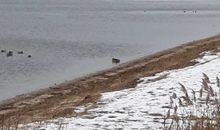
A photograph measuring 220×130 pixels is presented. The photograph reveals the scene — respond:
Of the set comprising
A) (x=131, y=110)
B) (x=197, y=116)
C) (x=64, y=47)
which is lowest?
(x=197, y=116)

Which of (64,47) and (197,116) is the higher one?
(64,47)

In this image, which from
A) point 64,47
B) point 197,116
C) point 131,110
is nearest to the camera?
point 197,116

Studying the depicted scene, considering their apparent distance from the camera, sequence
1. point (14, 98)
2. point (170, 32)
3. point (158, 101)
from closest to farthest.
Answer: point (158, 101) → point (14, 98) → point (170, 32)

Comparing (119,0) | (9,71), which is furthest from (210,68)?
(119,0)

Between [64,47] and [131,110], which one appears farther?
[64,47]

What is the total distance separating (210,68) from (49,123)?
709 cm

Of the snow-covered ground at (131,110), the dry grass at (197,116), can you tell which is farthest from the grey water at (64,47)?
the dry grass at (197,116)

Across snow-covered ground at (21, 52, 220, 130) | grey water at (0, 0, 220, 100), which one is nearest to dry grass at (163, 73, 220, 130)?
snow-covered ground at (21, 52, 220, 130)

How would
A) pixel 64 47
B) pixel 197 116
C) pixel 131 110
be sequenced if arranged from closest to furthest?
pixel 197 116
pixel 131 110
pixel 64 47

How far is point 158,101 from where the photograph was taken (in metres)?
9.73

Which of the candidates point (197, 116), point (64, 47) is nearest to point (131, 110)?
point (197, 116)

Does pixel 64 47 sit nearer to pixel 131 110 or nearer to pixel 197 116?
pixel 131 110

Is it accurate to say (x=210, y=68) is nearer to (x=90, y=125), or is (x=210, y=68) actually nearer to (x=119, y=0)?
(x=90, y=125)

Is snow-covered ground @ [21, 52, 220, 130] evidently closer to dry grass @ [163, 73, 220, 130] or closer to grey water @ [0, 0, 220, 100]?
dry grass @ [163, 73, 220, 130]
